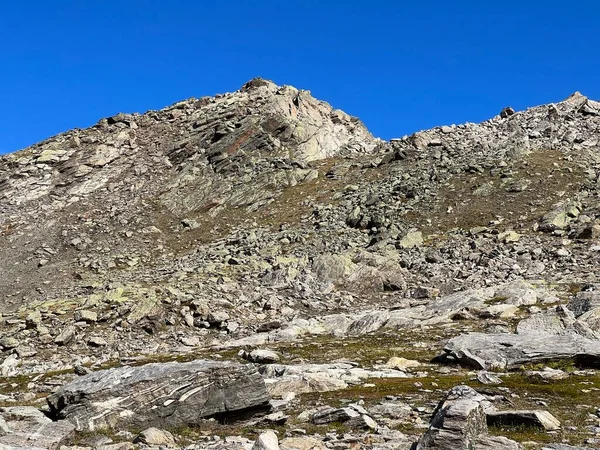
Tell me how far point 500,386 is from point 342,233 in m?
36.5

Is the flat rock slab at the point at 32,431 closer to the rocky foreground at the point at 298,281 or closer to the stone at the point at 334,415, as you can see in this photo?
the rocky foreground at the point at 298,281

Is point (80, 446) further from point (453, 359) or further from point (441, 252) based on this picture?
point (441, 252)

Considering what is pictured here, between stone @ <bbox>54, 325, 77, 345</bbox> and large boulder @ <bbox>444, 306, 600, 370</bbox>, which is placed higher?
stone @ <bbox>54, 325, 77, 345</bbox>

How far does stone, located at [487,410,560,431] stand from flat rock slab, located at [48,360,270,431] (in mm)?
6925

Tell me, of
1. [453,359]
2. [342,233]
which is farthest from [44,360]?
[342,233]

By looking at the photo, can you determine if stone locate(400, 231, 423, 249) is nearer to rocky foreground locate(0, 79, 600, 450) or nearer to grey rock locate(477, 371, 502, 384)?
rocky foreground locate(0, 79, 600, 450)

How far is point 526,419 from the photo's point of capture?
14664mm

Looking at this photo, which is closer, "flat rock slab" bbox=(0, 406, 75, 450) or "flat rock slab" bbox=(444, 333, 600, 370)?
"flat rock slab" bbox=(0, 406, 75, 450)

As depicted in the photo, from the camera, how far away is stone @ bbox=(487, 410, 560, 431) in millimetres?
14570

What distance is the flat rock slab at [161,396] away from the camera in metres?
16.4

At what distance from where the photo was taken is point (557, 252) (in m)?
45.9

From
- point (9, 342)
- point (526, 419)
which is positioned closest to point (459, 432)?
point (526, 419)

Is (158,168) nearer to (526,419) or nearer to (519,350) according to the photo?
(519,350)

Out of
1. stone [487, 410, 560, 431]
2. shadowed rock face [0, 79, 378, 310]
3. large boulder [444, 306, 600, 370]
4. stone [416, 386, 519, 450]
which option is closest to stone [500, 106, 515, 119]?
shadowed rock face [0, 79, 378, 310]
